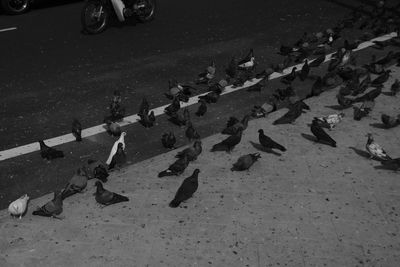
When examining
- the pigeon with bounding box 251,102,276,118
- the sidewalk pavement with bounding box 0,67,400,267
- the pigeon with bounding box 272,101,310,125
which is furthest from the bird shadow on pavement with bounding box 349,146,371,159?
the pigeon with bounding box 251,102,276,118

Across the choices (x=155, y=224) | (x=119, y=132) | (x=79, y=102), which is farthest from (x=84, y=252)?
(x=79, y=102)

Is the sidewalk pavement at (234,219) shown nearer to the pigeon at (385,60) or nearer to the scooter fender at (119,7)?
the pigeon at (385,60)

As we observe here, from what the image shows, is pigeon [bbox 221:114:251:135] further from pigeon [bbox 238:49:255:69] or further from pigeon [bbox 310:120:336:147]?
pigeon [bbox 238:49:255:69]

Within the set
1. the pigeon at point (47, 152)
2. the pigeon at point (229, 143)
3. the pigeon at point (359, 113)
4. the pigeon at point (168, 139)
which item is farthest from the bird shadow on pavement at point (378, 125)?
the pigeon at point (47, 152)

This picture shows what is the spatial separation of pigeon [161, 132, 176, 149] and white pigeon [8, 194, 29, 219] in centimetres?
253

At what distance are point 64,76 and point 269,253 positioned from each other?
7.01 metres

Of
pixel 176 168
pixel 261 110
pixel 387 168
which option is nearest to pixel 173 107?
pixel 261 110

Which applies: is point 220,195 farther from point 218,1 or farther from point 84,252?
point 218,1

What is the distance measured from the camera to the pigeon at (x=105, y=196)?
718 centimetres

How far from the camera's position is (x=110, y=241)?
6.58m

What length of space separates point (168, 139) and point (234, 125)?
4.08 ft

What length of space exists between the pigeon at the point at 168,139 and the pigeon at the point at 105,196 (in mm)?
1671

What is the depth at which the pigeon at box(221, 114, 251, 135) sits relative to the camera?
9.05 meters

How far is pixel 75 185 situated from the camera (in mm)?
7352
